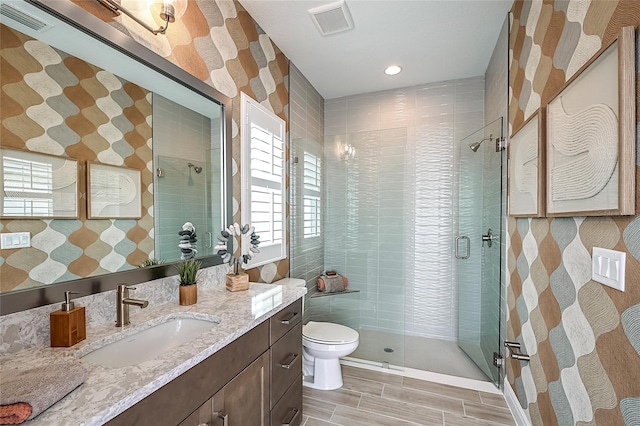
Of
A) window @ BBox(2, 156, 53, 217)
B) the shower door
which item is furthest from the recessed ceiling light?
window @ BBox(2, 156, 53, 217)

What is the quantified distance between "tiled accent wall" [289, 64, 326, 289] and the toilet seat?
0.46 metres

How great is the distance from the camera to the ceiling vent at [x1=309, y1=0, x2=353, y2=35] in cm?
192

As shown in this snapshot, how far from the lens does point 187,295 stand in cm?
136

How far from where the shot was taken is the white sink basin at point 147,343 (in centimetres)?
100

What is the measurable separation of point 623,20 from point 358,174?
1.99 metres

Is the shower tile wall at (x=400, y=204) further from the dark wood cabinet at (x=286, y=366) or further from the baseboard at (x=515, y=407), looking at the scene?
the dark wood cabinet at (x=286, y=366)

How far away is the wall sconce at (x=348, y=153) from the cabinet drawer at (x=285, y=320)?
5.14 ft

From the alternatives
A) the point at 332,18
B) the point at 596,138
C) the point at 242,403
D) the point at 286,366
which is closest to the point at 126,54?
the point at 332,18

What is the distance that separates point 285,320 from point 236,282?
36 cm

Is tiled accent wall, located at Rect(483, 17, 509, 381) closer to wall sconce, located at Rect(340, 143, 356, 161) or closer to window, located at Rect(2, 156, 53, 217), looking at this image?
wall sconce, located at Rect(340, 143, 356, 161)

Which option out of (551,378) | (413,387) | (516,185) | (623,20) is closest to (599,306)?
(551,378)

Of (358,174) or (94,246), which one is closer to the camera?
(94,246)

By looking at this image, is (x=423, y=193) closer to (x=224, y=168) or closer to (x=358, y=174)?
(x=358, y=174)

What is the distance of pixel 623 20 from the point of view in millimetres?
863
